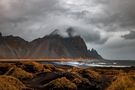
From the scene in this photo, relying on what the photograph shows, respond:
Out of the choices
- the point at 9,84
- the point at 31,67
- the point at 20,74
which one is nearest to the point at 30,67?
the point at 31,67

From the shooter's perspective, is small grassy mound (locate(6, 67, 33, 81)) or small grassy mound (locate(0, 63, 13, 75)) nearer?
small grassy mound (locate(6, 67, 33, 81))

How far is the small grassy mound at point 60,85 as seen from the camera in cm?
1330

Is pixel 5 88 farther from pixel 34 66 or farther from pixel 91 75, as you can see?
pixel 34 66

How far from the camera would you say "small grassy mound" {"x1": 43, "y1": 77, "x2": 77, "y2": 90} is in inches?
524

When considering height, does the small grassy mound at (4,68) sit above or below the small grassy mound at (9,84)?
above

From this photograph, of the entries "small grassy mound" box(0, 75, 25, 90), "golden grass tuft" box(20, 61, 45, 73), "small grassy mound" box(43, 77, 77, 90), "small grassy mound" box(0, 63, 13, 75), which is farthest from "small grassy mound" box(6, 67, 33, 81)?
"small grassy mound" box(0, 75, 25, 90)

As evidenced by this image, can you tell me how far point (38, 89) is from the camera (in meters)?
13.2

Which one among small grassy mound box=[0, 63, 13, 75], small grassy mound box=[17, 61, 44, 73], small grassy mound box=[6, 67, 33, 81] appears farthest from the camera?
small grassy mound box=[17, 61, 44, 73]

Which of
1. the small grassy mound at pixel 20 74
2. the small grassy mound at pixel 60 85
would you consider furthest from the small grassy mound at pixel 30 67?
the small grassy mound at pixel 60 85

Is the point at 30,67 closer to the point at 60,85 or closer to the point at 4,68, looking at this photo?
the point at 4,68

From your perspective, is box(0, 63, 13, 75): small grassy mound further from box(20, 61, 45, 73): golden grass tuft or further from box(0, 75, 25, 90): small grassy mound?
box(0, 75, 25, 90): small grassy mound

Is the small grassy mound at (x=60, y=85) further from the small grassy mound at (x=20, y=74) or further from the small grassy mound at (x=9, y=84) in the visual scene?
the small grassy mound at (x=20, y=74)

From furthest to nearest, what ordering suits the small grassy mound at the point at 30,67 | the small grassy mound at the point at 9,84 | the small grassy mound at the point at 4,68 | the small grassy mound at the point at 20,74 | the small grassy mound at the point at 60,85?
the small grassy mound at the point at 30,67
the small grassy mound at the point at 4,68
the small grassy mound at the point at 20,74
the small grassy mound at the point at 60,85
the small grassy mound at the point at 9,84

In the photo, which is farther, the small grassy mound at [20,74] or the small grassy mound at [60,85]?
the small grassy mound at [20,74]
